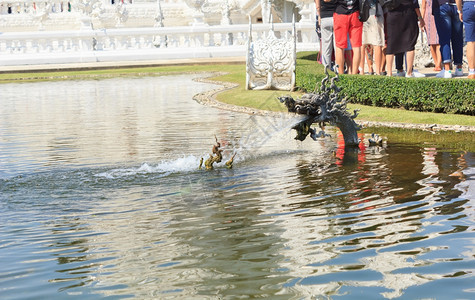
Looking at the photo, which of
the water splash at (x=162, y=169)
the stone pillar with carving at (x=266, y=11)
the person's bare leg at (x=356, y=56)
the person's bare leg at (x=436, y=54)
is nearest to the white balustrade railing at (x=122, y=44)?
the stone pillar with carving at (x=266, y=11)

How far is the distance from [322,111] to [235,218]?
12.3ft

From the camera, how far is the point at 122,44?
110 ft

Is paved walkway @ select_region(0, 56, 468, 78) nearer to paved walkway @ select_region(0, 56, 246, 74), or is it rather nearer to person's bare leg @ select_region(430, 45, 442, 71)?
paved walkway @ select_region(0, 56, 246, 74)

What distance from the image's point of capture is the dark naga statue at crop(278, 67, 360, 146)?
10414 mm

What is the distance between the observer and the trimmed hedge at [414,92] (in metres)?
12.9

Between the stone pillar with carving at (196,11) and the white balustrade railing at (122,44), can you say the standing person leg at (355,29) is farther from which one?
the stone pillar with carving at (196,11)

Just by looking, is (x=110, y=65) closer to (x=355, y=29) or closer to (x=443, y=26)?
(x=355, y=29)

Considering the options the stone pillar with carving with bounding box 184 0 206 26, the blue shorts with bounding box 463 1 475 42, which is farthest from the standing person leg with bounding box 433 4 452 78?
the stone pillar with carving with bounding box 184 0 206 26

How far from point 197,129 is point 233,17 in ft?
111

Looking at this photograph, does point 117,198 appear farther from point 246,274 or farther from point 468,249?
point 468,249

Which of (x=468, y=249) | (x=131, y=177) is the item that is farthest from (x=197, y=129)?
(x=468, y=249)

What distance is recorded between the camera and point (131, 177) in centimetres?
922

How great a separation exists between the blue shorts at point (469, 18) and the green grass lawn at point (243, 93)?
1.95m

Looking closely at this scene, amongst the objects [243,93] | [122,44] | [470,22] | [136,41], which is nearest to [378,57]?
[470,22]
